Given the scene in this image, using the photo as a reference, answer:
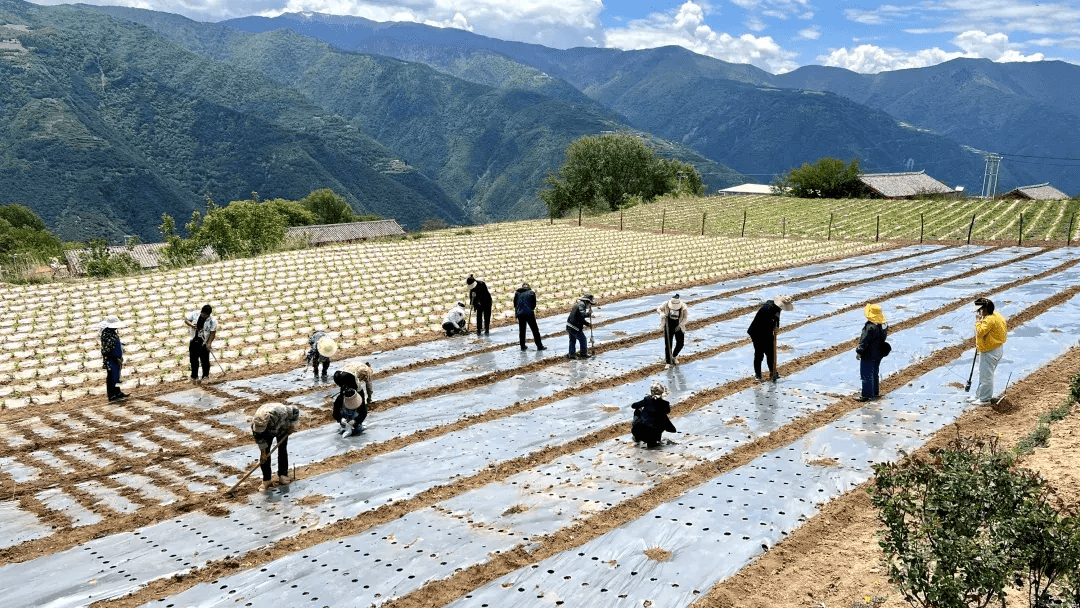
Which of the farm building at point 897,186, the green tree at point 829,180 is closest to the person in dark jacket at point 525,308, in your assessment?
the farm building at point 897,186

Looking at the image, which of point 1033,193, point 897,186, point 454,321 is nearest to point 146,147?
point 897,186

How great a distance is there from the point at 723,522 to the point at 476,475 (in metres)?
3.29

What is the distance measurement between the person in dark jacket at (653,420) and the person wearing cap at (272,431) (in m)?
4.67

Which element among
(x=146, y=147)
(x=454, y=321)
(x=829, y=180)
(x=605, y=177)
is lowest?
(x=454, y=321)

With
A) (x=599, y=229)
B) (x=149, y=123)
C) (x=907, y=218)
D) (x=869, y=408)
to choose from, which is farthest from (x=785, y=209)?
(x=149, y=123)

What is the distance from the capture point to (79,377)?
50.8 ft

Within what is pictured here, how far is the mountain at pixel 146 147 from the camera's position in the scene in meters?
116

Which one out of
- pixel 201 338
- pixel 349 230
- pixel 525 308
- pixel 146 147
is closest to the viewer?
pixel 201 338

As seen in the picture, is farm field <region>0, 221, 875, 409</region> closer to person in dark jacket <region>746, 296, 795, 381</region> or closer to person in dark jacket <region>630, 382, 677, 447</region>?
person in dark jacket <region>746, 296, 795, 381</region>

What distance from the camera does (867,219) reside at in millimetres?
Result: 48531

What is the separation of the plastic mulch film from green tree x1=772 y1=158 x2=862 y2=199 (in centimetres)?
5851

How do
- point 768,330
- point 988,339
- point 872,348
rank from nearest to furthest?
point 988,339, point 872,348, point 768,330

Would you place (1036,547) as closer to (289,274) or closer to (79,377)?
(79,377)

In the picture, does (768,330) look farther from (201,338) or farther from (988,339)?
(201,338)
